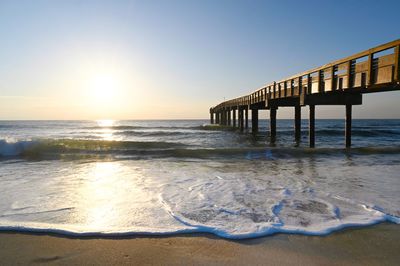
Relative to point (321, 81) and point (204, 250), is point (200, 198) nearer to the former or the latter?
point (204, 250)

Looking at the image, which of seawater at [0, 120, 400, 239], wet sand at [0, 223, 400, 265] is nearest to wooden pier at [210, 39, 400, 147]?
seawater at [0, 120, 400, 239]

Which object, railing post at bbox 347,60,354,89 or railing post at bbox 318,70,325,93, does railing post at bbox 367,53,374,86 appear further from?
railing post at bbox 318,70,325,93

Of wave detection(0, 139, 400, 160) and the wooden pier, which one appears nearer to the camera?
the wooden pier

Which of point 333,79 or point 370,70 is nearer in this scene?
point 370,70

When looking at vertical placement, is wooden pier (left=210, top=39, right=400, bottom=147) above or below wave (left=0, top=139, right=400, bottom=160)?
above

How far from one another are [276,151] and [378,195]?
8.45 metres

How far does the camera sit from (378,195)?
5965 millimetres

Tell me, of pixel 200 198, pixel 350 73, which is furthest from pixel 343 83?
pixel 200 198

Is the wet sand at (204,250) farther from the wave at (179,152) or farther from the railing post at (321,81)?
the wave at (179,152)

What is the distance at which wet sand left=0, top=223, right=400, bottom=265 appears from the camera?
10.5 ft

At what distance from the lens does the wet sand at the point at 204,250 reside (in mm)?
3188

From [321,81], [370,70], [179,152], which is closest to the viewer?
[370,70]

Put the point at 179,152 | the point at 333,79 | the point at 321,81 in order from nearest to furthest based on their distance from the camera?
the point at 333,79 < the point at 321,81 < the point at 179,152

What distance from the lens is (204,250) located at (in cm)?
346
